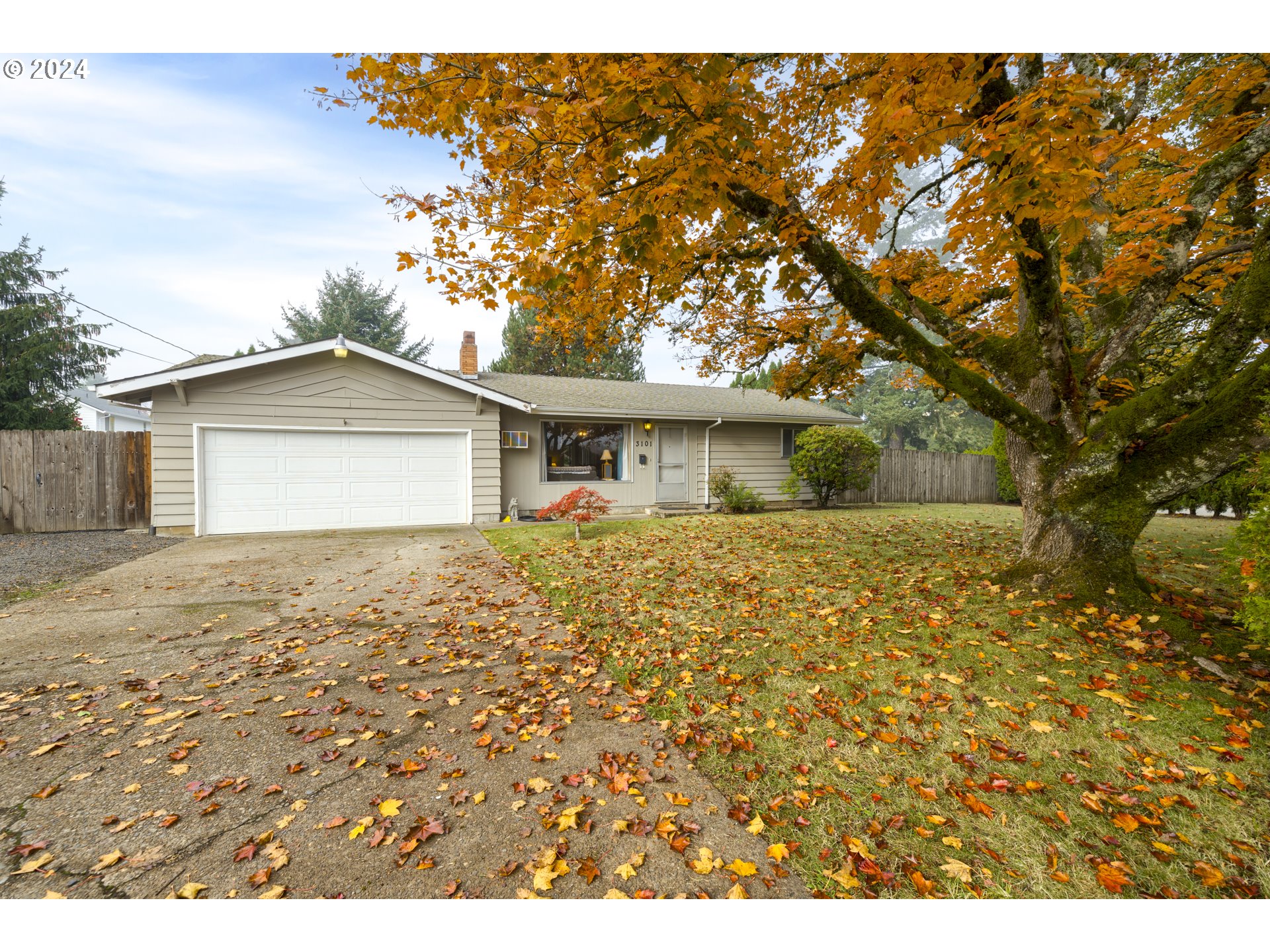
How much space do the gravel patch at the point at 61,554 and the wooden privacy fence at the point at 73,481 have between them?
37 centimetres

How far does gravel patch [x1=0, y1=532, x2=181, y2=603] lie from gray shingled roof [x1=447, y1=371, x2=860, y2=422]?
670 centimetres

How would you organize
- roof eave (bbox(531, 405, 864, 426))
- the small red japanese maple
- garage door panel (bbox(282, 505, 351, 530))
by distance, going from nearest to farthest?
the small red japanese maple
garage door panel (bbox(282, 505, 351, 530))
roof eave (bbox(531, 405, 864, 426))

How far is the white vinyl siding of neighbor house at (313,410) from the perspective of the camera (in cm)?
927

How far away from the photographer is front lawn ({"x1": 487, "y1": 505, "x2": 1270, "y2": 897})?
203cm

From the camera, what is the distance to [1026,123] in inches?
121

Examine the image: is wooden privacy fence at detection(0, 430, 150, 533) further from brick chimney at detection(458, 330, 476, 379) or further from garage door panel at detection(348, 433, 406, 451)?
brick chimney at detection(458, 330, 476, 379)

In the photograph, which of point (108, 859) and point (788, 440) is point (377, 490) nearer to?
point (108, 859)

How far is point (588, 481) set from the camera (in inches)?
501

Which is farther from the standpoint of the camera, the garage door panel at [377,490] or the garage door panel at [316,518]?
the garage door panel at [377,490]

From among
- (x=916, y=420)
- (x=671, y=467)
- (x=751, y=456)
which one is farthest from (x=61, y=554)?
(x=916, y=420)

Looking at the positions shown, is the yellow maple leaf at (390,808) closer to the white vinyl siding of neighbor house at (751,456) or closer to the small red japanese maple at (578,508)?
the small red japanese maple at (578,508)

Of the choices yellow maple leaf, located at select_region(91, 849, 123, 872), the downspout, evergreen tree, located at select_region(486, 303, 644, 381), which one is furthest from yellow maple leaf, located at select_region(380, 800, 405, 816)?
evergreen tree, located at select_region(486, 303, 644, 381)

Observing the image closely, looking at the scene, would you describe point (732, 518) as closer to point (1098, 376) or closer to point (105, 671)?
point (1098, 376)

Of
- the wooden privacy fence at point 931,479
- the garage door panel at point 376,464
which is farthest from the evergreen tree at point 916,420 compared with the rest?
the garage door panel at point 376,464
